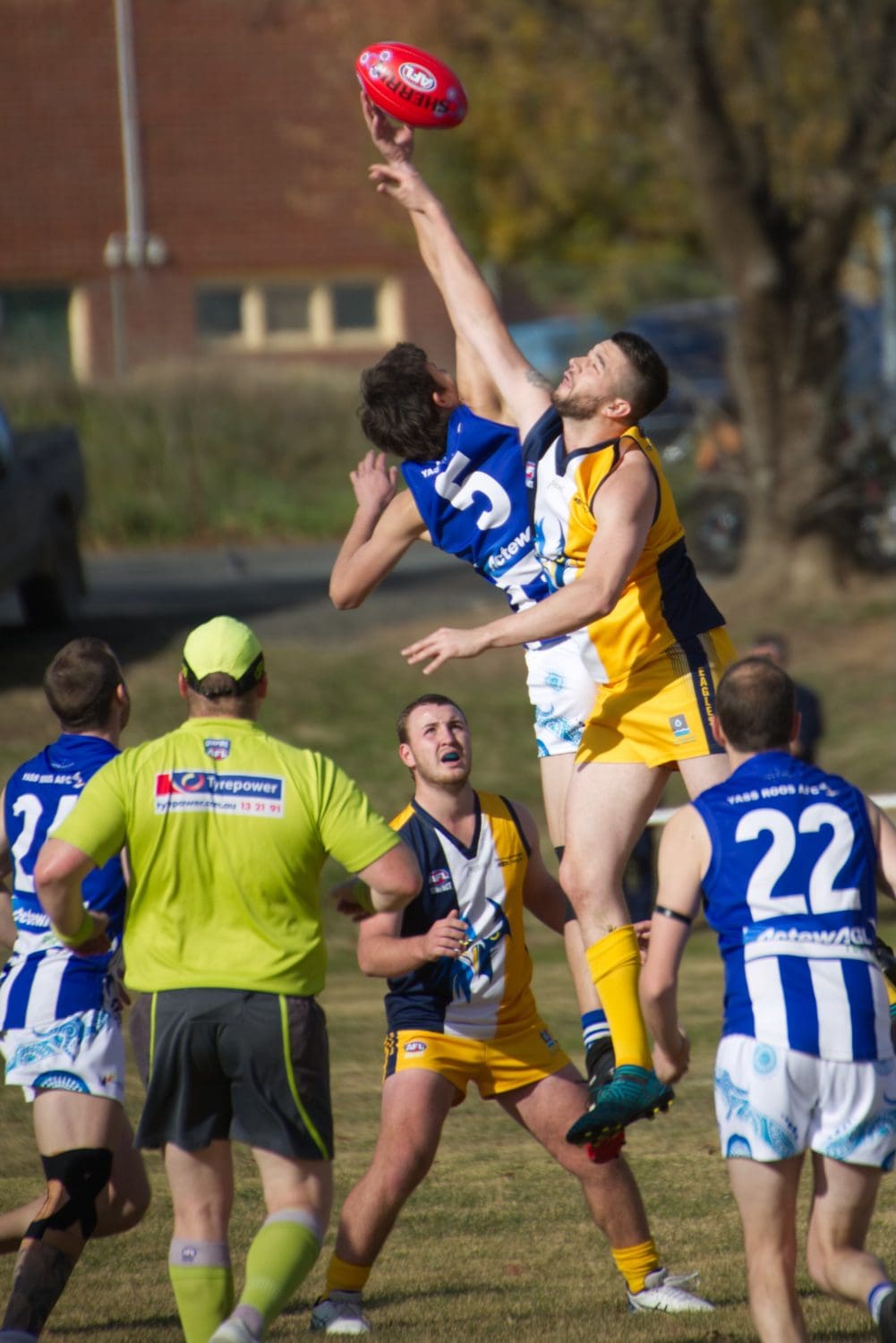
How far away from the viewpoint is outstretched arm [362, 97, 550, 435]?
5.86 metres

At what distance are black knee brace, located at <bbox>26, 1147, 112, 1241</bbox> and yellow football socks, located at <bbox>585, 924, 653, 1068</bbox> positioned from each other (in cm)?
144

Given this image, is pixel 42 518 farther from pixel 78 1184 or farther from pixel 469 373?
pixel 78 1184

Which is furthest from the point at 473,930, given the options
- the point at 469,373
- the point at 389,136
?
the point at 389,136

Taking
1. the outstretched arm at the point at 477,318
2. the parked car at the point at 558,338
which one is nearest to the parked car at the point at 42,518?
the parked car at the point at 558,338

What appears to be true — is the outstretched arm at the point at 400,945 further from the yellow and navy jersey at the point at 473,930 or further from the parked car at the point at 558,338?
the parked car at the point at 558,338

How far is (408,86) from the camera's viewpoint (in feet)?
20.7

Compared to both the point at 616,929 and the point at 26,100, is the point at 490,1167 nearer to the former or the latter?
the point at 616,929

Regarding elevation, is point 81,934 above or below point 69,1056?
above

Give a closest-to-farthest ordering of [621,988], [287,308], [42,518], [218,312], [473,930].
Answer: [621,988], [473,930], [42,518], [218,312], [287,308]

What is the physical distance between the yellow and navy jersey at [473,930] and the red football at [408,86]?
2.29m

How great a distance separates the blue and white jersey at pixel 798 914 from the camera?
4.33 m

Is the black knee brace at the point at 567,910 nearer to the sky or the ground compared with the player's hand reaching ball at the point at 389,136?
nearer to the ground

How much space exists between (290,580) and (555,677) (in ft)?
47.1

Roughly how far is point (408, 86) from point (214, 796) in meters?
2.86
